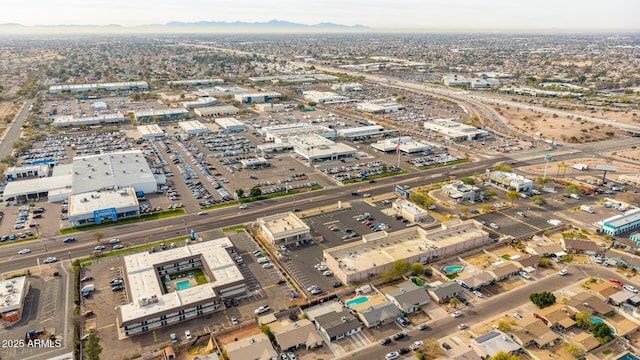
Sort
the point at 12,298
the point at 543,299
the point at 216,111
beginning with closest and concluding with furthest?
the point at 12,298 → the point at 543,299 → the point at 216,111

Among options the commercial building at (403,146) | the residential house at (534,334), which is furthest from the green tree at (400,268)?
the commercial building at (403,146)

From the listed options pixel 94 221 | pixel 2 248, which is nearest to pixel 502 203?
pixel 94 221

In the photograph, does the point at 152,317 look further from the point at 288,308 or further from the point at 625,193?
the point at 625,193

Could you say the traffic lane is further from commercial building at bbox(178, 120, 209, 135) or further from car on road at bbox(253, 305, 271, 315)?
commercial building at bbox(178, 120, 209, 135)

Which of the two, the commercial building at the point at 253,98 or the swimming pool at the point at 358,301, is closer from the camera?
the swimming pool at the point at 358,301

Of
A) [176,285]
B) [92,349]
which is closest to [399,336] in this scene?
[176,285]

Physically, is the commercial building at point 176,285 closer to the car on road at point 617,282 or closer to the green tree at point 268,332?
the green tree at point 268,332

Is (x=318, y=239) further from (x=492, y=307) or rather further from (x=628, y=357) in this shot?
(x=628, y=357)
